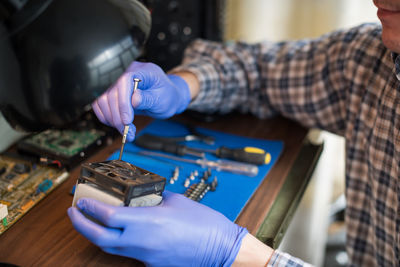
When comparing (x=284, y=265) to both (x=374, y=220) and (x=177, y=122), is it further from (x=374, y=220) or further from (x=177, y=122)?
(x=177, y=122)

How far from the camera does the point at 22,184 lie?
91cm

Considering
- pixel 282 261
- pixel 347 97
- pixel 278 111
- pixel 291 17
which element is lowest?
pixel 282 261

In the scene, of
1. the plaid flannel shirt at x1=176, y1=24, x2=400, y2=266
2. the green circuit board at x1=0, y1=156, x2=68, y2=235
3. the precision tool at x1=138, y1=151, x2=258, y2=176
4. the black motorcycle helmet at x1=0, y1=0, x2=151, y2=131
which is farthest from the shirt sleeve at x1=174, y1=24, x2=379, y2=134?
the black motorcycle helmet at x1=0, y1=0, x2=151, y2=131

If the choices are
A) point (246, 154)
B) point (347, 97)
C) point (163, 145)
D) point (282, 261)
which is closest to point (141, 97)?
point (163, 145)

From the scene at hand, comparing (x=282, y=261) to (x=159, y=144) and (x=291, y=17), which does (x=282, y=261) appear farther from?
(x=291, y=17)

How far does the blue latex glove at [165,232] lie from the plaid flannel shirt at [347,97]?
46 centimetres

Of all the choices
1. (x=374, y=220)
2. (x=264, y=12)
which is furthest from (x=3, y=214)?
(x=264, y=12)

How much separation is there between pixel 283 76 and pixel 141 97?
1.73 ft

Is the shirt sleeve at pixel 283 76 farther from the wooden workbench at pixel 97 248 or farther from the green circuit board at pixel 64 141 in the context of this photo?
the green circuit board at pixel 64 141

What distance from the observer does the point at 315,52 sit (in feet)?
3.94

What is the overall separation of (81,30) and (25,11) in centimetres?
8

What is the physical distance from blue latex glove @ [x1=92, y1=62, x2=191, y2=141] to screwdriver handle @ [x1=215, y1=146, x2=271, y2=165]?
18 centimetres

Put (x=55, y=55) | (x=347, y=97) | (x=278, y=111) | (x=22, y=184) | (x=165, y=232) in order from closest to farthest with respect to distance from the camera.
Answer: (x=55, y=55), (x=165, y=232), (x=22, y=184), (x=347, y=97), (x=278, y=111)

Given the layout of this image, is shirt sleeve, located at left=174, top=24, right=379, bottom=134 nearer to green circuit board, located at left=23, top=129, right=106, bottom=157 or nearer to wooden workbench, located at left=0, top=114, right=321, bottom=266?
wooden workbench, located at left=0, top=114, right=321, bottom=266
